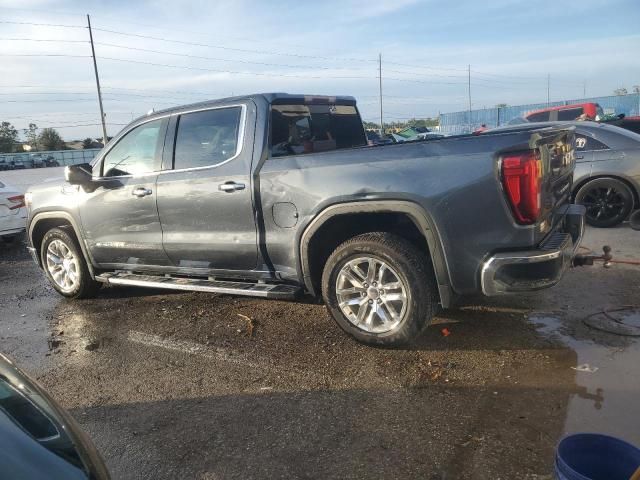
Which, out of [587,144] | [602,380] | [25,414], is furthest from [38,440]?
[587,144]

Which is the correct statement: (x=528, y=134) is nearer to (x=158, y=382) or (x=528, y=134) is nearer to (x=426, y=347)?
(x=426, y=347)

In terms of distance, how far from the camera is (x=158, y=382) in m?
3.83

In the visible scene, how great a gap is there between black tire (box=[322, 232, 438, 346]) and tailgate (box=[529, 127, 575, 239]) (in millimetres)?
835

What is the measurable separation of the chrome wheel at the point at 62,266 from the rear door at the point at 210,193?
1.60 metres

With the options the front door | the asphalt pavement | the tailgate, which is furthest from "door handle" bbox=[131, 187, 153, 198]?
the tailgate

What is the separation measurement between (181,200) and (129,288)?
2212mm

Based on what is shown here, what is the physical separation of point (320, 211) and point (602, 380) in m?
2.18

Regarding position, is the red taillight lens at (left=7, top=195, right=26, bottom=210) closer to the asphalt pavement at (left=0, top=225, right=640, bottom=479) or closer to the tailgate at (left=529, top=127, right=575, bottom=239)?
the asphalt pavement at (left=0, top=225, right=640, bottom=479)

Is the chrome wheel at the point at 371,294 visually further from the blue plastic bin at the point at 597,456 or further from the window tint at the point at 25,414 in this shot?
the window tint at the point at 25,414

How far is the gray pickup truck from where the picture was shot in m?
3.47

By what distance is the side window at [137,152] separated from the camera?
507 cm

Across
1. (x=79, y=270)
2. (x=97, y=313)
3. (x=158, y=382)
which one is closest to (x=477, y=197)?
(x=158, y=382)

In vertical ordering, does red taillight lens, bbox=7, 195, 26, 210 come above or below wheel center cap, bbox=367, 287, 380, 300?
above

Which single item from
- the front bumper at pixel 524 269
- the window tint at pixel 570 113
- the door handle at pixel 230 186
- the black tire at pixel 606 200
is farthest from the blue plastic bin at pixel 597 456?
the window tint at pixel 570 113
